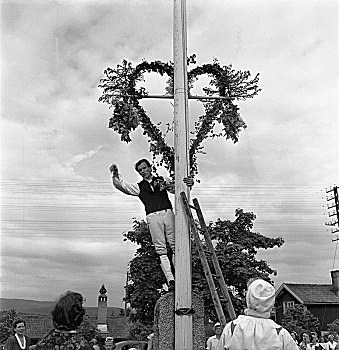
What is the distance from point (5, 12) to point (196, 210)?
4523mm

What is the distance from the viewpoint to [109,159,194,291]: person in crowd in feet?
23.9

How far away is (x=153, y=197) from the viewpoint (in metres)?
7.49

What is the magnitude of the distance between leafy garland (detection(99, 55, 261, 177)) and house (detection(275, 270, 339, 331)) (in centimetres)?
2824

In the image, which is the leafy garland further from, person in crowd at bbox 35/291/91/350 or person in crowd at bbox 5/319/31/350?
person in crowd at bbox 35/291/91/350

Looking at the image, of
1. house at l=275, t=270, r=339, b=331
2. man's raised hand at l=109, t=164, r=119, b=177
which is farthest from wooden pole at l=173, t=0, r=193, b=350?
house at l=275, t=270, r=339, b=331

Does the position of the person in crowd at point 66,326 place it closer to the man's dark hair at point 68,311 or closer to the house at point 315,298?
the man's dark hair at point 68,311

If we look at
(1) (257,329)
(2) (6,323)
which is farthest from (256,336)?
(2) (6,323)

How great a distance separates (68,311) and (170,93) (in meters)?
4.73

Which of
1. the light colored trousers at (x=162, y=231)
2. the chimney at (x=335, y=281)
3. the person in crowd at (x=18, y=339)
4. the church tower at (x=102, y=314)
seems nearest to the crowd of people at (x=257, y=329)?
the light colored trousers at (x=162, y=231)

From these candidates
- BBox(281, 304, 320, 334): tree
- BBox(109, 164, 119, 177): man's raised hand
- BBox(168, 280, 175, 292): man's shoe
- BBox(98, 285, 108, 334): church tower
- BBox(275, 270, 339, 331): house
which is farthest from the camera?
BBox(98, 285, 108, 334): church tower

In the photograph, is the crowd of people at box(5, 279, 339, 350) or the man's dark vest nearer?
the crowd of people at box(5, 279, 339, 350)

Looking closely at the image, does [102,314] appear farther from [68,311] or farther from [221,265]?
[68,311]

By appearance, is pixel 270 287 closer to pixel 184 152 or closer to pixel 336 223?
pixel 184 152

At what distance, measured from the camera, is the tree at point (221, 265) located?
15.7 m
